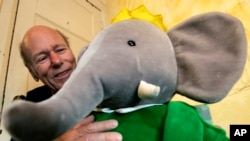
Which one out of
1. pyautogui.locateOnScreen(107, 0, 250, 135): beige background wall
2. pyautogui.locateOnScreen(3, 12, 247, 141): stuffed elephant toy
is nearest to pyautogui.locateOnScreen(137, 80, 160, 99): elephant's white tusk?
pyautogui.locateOnScreen(3, 12, 247, 141): stuffed elephant toy

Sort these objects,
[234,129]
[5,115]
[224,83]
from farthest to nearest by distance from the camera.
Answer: [234,129] < [224,83] < [5,115]

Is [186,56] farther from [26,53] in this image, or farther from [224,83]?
[26,53]

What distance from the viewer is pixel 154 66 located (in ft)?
1.48

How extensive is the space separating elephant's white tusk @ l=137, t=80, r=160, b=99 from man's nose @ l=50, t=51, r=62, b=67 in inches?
24.1

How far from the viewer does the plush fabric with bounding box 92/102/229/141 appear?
16.9 inches

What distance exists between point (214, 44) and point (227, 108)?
20.6 inches

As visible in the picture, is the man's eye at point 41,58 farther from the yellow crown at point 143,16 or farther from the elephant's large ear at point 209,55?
the elephant's large ear at point 209,55

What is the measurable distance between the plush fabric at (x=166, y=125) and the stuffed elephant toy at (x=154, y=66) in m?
0.01

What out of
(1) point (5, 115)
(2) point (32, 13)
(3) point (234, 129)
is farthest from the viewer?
(2) point (32, 13)

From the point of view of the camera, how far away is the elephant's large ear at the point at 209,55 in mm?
449

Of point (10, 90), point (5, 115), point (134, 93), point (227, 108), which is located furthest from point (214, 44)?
point (10, 90)

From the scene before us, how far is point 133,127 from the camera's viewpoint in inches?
18.1

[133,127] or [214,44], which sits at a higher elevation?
[214,44]

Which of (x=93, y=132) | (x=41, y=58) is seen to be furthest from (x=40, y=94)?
(x=93, y=132)
